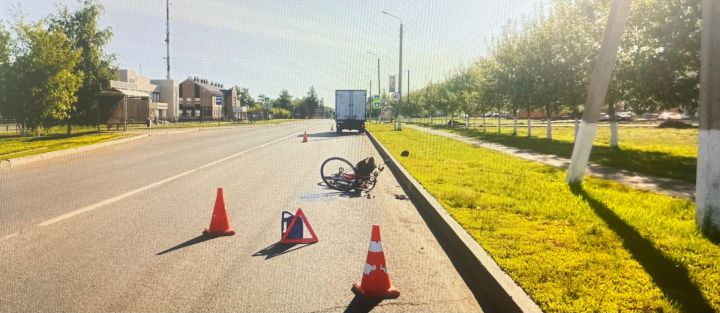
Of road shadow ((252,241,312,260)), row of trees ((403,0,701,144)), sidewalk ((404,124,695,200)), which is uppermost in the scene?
row of trees ((403,0,701,144))

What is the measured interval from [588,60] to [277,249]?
19.8 m

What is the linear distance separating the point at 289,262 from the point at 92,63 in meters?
34.1

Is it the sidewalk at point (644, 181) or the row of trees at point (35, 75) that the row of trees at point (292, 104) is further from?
the sidewalk at point (644, 181)

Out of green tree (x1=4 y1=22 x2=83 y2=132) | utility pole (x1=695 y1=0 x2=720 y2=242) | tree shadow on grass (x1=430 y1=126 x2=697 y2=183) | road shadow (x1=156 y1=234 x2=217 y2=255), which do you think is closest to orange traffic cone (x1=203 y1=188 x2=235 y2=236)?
road shadow (x1=156 y1=234 x2=217 y2=255)

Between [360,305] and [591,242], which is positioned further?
[591,242]

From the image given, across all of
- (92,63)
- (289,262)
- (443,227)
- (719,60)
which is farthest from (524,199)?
(92,63)

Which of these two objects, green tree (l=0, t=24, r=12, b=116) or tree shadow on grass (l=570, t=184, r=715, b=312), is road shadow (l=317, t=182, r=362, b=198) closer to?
tree shadow on grass (l=570, t=184, r=715, b=312)

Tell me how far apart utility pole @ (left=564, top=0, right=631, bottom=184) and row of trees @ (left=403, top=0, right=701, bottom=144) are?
28.7 feet

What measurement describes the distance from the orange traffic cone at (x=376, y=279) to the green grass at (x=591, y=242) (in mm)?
1110

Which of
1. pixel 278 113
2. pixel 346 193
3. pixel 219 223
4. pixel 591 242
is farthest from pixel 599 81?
pixel 278 113

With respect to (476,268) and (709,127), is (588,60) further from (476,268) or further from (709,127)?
(476,268)

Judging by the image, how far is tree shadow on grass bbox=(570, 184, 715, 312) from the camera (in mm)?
3949

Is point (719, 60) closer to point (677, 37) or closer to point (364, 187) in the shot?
point (364, 187)

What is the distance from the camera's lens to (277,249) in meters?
5.52
